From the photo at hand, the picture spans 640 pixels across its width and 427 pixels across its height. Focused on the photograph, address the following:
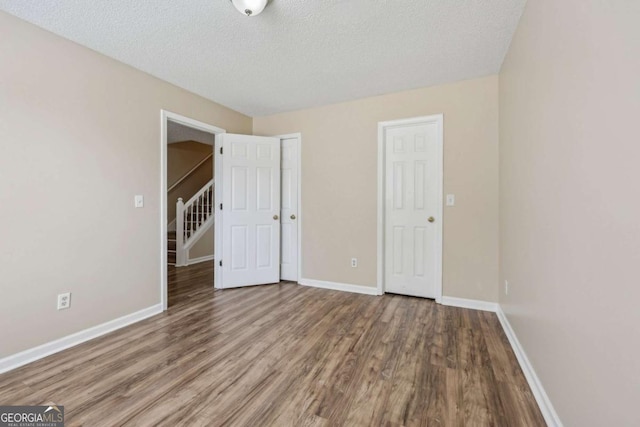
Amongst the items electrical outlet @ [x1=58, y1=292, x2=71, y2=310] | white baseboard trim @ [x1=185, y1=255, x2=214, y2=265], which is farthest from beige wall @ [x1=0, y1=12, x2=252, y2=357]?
white baseboard trim @ [x1=185, y1=255, x2=214, y2=265]

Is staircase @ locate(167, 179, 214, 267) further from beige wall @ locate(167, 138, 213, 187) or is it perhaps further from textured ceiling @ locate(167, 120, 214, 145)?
beige wall @ locate(167, 138, 213, 187)

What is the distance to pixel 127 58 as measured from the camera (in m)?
2.44

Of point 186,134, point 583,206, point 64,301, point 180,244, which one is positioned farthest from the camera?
point 186,134

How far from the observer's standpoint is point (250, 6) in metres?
1.74

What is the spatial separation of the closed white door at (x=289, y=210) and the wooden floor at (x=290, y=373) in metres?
1.25

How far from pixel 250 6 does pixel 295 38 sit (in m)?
0.49

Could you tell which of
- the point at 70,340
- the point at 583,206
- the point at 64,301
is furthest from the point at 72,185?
the point at 583,206

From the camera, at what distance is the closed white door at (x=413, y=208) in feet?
10.2

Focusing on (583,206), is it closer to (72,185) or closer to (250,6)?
(250,6)

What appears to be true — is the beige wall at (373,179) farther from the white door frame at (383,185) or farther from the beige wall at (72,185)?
the beige wall at (72,185)

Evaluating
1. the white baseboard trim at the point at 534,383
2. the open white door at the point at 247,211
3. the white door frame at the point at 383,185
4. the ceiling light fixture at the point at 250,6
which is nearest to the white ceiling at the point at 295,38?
the ceiling light fixture at the point at 250,6

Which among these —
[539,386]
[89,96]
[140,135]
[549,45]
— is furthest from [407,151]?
[89,96]

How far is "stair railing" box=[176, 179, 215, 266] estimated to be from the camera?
5066 millimetres

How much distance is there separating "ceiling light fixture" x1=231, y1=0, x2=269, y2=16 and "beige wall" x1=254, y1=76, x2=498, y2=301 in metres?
1.90
